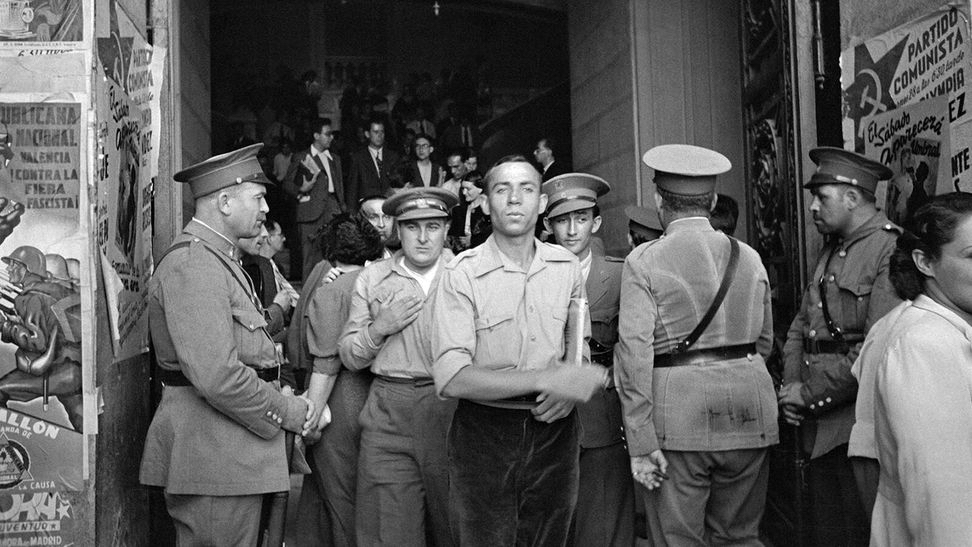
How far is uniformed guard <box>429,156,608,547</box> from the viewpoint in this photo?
11.6 feet

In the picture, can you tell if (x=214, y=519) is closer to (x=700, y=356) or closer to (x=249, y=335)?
(x=249, y=335)

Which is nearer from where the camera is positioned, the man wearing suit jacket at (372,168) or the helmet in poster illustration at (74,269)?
the helmet in poster illustration at (74,269)

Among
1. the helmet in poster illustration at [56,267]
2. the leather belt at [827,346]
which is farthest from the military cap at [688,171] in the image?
the helmet in poster illustration at [56,267]

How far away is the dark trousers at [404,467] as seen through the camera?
179 inches


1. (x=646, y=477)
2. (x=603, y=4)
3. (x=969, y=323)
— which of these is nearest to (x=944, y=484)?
(x=969, y=323)

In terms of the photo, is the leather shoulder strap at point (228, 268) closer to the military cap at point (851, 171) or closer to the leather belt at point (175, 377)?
Answer: the leather belt at point (175, 377)

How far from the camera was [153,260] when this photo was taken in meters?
5.45

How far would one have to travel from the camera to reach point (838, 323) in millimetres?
4527

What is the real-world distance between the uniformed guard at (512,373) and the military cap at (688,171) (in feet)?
2.26

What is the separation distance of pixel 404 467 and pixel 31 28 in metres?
2.48

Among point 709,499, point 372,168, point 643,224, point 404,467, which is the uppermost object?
point 372,168

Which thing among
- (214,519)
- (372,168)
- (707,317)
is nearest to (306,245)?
(372,168)

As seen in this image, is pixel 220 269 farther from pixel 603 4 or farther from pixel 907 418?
pixel 603 4

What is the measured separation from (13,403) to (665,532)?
2.70m
